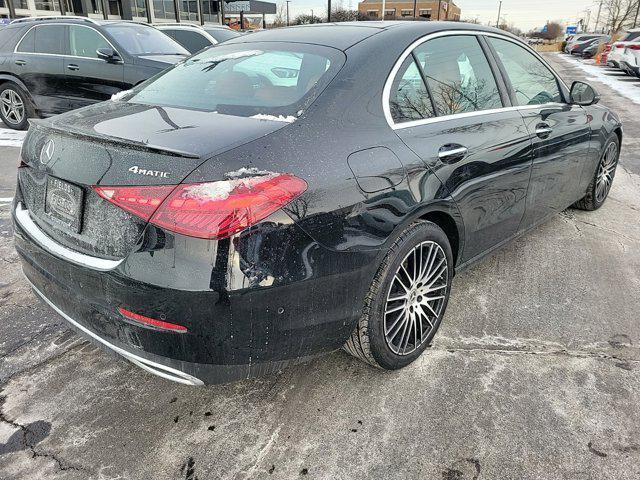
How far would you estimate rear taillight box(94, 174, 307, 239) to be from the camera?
1714 mm

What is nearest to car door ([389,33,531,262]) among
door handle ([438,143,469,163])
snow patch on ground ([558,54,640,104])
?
door handle ([438,143,469,163])

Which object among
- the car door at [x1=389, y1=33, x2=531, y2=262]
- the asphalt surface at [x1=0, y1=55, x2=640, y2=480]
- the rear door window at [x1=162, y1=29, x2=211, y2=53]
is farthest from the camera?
the rear door window at [x1=162, y1=29, x2=211, y2=53]

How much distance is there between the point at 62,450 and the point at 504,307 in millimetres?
2577

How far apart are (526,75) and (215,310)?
2.93 meters

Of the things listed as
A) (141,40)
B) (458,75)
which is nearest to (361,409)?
(458,75)

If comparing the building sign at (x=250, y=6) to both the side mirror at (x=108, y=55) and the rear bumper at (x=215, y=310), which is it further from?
the rear bumper at (x=215, y=310)

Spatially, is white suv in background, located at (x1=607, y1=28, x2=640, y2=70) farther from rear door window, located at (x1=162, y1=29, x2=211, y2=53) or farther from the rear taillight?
the rear taillight

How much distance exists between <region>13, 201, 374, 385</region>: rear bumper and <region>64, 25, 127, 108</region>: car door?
248 inches

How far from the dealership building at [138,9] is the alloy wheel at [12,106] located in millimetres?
24283

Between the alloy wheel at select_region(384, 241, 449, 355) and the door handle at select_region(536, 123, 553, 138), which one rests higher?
the door handle at select_region(536, 123, 553, 138)

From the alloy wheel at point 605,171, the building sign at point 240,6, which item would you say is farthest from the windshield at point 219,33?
the building sign at point 240,6

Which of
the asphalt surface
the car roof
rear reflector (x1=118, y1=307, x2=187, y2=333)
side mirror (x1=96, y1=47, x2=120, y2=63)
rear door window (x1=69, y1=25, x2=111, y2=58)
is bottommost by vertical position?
the asphalt surface

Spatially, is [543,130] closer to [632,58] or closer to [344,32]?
[344,32]

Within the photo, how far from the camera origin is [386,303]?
2.35m
